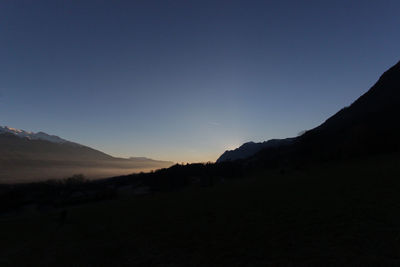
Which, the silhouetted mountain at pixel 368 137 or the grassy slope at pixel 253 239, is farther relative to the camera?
the silhouetted mountain at pixel 368 137

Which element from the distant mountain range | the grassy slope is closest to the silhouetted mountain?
the distant mountain range

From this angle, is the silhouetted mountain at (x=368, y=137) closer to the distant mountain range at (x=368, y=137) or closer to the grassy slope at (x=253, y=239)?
the distant mountain range at (x=368, y=137)

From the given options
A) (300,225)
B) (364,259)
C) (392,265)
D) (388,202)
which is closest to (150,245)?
(300,225)

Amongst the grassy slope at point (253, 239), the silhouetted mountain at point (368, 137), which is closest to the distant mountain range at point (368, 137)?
the silhouetted mountain at point (368, 137)

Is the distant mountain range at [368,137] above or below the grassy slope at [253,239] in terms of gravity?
above

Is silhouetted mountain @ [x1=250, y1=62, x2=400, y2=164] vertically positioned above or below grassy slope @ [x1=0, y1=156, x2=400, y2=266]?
above

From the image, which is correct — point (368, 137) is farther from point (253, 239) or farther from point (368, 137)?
point (253, 239)

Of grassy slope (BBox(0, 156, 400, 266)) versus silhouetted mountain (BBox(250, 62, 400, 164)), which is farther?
silhouetted mountain (BBox(250, 62, 400, 164))

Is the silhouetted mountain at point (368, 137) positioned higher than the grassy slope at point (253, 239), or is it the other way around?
the silhouetted mountain at point (368, 137)

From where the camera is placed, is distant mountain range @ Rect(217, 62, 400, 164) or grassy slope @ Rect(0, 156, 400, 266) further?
distant mountain range @ Rect(217, 62, 400, 164)

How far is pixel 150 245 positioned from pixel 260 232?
19.4 feet

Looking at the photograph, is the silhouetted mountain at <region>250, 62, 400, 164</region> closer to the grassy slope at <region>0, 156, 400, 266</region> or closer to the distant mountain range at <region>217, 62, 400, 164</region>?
the distant mountain range at <region>217, 62, 400, 164</region>

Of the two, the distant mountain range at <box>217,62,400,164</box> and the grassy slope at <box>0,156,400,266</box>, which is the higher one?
the distant mountain range at <box>217,62,400,164</box>

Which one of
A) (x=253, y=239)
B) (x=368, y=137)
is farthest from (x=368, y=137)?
(x=253, y=239)
